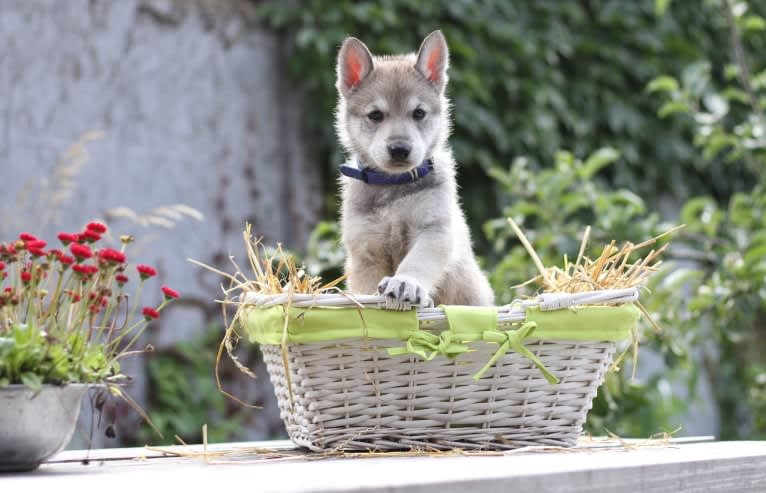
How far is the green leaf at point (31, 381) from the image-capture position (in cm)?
150

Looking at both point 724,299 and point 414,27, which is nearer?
point 724,299

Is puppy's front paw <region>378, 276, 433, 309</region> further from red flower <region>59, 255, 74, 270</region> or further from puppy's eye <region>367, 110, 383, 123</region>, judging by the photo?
puppy's eye <region>367, 110, 383, 123</region>

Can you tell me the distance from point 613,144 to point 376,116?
3282 mm

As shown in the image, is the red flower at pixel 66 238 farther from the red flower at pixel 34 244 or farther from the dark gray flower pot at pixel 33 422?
the dark gray flower pot at pixel 33 422

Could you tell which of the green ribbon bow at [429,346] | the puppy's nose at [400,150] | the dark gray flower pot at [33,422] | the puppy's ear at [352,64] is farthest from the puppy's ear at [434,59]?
the dark gray flower pot at [33,422]

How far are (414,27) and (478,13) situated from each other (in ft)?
1.22

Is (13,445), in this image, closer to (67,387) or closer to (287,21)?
(67,387)

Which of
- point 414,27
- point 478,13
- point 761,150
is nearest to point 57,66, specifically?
point 414,27

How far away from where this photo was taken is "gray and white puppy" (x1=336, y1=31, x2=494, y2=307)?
231 centimetres

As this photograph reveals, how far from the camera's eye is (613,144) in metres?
5.52

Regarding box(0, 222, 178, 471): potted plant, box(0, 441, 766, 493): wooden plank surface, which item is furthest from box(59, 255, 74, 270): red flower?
box(0, 441, 766, 493): wooden plank surface

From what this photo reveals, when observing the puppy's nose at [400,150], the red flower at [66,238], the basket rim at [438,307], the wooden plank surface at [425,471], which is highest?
the puppy's nose at [400,150]

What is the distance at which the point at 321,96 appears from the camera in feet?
15.4

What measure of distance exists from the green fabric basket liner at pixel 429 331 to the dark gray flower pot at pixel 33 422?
1.36ft
